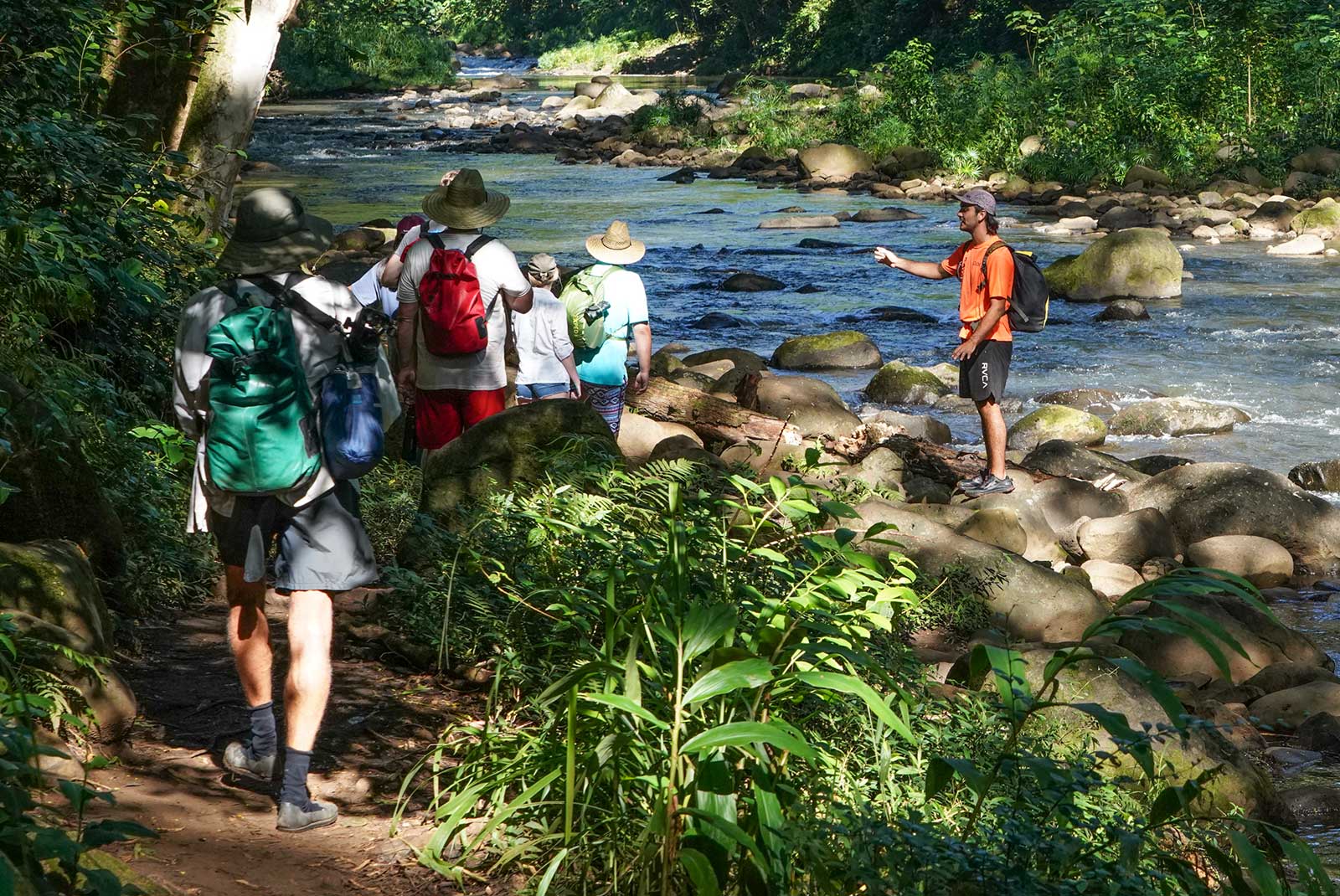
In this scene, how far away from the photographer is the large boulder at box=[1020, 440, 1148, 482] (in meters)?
10.2

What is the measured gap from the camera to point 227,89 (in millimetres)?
9297

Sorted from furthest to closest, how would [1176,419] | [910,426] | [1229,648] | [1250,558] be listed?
[1176,419]
[910,426]
[1250,558]
[1229,648]

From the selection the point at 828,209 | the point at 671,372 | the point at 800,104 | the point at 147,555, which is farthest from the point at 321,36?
the point at 147,555

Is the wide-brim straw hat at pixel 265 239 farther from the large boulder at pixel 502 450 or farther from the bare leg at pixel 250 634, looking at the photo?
the large boulder at pixel 502 450

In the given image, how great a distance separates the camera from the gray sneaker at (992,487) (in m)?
9.16

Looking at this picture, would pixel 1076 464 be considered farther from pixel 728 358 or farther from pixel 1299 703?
pixel 1299 703

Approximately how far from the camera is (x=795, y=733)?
328 centimetres

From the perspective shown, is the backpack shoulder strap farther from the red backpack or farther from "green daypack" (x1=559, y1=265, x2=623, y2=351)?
"green daypack" (x1=559, y1=265, x2=623, y2=351)

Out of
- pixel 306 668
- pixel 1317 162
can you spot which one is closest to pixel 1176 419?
pixel 306 668

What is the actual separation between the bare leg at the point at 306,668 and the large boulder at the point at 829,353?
1052 centimetres

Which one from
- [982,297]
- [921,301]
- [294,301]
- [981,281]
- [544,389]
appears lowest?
[921,301]

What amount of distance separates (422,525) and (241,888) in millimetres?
2391

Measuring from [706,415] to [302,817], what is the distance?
6.64 metres

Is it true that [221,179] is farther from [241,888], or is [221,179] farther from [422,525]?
[241,888]
